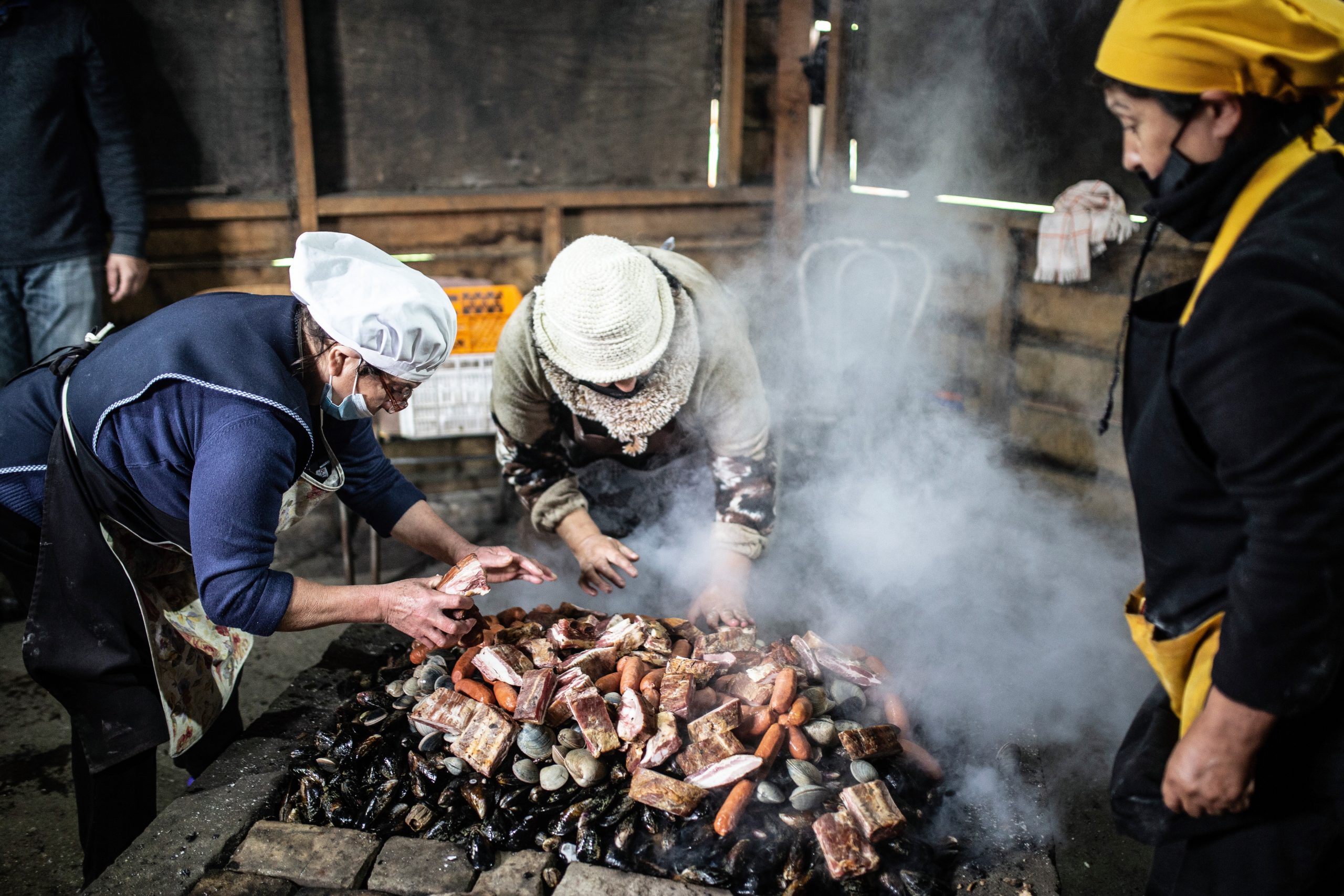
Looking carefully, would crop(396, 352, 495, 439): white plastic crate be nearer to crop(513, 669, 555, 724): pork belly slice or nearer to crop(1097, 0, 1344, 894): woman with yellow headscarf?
crop(513, 669, 555, 724): pork belly slice

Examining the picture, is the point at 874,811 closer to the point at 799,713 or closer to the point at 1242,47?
the point at 799,713

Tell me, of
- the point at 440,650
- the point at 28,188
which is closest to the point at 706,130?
the point at 28,188

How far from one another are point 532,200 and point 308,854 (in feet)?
13.4

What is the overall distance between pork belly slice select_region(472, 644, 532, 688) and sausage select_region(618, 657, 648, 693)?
0.24 metres

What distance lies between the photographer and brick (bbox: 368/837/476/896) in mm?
1875

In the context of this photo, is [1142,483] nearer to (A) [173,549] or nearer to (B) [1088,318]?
(A) [173,549]

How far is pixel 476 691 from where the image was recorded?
2.33 meters

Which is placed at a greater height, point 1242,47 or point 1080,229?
point 1242,47

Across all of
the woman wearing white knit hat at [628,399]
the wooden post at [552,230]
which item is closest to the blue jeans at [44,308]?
the wooden post at [552,230]

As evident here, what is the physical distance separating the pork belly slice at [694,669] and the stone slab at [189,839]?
103 cm

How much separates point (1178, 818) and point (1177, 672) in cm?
27

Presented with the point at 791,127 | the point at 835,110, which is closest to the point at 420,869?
the point at 791,127

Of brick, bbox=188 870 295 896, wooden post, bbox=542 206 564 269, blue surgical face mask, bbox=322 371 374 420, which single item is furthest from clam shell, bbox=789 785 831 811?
wooden post, bbox=542 206 564 269

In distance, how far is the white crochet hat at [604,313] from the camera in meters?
2.63
